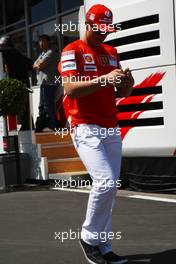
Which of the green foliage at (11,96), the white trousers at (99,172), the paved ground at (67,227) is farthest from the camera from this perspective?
the green foliage at (11,96)

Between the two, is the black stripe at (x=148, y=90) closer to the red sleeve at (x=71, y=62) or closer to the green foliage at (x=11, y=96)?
the green foliage at (x=11, y=96)

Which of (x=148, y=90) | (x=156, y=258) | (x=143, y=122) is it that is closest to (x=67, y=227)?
(x=156, y=258)

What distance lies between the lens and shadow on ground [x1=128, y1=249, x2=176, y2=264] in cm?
431

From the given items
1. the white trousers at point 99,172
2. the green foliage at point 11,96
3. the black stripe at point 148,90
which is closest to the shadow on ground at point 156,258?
the white trousers at point 99,172

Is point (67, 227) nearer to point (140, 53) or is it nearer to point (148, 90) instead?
point (148, 90)

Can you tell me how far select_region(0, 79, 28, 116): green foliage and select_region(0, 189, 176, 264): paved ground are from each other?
1595 millimetres

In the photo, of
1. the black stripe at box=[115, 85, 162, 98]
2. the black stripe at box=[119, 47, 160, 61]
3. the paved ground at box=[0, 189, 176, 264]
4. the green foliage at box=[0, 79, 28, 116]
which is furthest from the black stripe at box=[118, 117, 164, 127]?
the green foliage at box=[0, 79, 28, 116]

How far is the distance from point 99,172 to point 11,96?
17.4 feet

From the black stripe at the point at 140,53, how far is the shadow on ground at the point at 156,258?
3.89m

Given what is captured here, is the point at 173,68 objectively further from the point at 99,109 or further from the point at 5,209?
the point at 99,109

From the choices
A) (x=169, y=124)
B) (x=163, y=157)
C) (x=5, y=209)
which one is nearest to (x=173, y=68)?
(x=169, y=124)

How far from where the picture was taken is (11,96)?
29.8 feet

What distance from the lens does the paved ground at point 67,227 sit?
4.56m

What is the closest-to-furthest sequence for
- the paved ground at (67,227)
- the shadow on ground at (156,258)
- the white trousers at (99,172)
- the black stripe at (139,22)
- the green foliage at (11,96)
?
1. the white trousers at (99,172)
2. the shadow on ground at (156,258)
3. the paved ground at (67,227)
4. the black stripe at (139,22)
5. the green foliage at (11,96)
